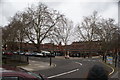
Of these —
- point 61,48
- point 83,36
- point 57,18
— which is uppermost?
point 57,18

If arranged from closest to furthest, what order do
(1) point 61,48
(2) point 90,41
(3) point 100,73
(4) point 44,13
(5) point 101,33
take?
(3) point 100,73, (5) point 101,33, (4) point 44,13, (2) point 90,41, (1) point 61,48

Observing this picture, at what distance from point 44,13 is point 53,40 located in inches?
313

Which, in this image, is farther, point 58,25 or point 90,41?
point 90,41

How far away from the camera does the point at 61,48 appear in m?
67.7

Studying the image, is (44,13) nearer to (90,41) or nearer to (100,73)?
(90,41)

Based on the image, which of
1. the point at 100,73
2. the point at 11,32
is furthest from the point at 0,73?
the point at 11,32

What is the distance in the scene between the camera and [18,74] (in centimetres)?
322

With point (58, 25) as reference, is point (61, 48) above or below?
below

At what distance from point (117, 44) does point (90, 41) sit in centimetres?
2456

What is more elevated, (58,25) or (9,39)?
(58,25)

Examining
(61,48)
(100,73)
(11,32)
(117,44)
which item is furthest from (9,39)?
(61,48)

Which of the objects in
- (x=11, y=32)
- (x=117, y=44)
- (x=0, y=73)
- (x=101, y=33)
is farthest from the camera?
(x=101, y=33)

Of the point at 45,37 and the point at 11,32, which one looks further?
the point at 45,37

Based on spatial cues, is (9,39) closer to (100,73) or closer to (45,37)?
(100,73)
